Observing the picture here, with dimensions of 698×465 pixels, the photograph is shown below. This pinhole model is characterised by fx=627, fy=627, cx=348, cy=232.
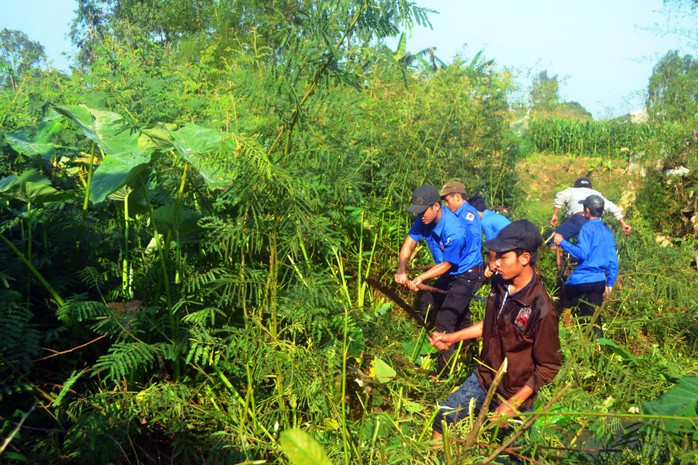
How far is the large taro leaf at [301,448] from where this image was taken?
1.33 m

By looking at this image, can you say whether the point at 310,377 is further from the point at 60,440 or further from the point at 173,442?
the point at 60,440

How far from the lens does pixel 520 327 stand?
10.4 feet

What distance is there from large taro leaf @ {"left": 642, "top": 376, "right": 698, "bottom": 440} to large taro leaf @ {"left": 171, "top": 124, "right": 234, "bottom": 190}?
87.3 inches

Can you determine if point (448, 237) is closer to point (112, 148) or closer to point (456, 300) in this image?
point (456, 300)

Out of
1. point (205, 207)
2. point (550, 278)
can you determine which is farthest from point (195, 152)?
point (550, 278)

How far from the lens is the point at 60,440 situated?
3.32m

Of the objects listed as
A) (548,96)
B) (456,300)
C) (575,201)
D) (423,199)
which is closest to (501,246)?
(423,199)

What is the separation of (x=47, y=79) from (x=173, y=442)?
510cm

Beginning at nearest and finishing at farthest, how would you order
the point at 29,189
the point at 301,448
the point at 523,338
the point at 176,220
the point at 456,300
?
1. the point at 301,448
2. the point at 523,338
3. the point at 29,189
4. the point at 176,220
5. the point at 456,300

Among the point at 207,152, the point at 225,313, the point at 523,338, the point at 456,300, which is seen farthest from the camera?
the point at 456,300

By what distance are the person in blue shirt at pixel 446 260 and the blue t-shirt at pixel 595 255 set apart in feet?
3.76

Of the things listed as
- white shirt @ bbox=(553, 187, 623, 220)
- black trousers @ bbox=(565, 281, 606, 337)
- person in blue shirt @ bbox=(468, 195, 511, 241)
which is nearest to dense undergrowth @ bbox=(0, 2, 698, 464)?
black trousers @ bbox=(565, 281, 606, 337)

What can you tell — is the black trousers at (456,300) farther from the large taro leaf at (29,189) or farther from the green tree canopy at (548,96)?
the green tree canopy at (548,96)

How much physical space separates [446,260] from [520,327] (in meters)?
2.21
